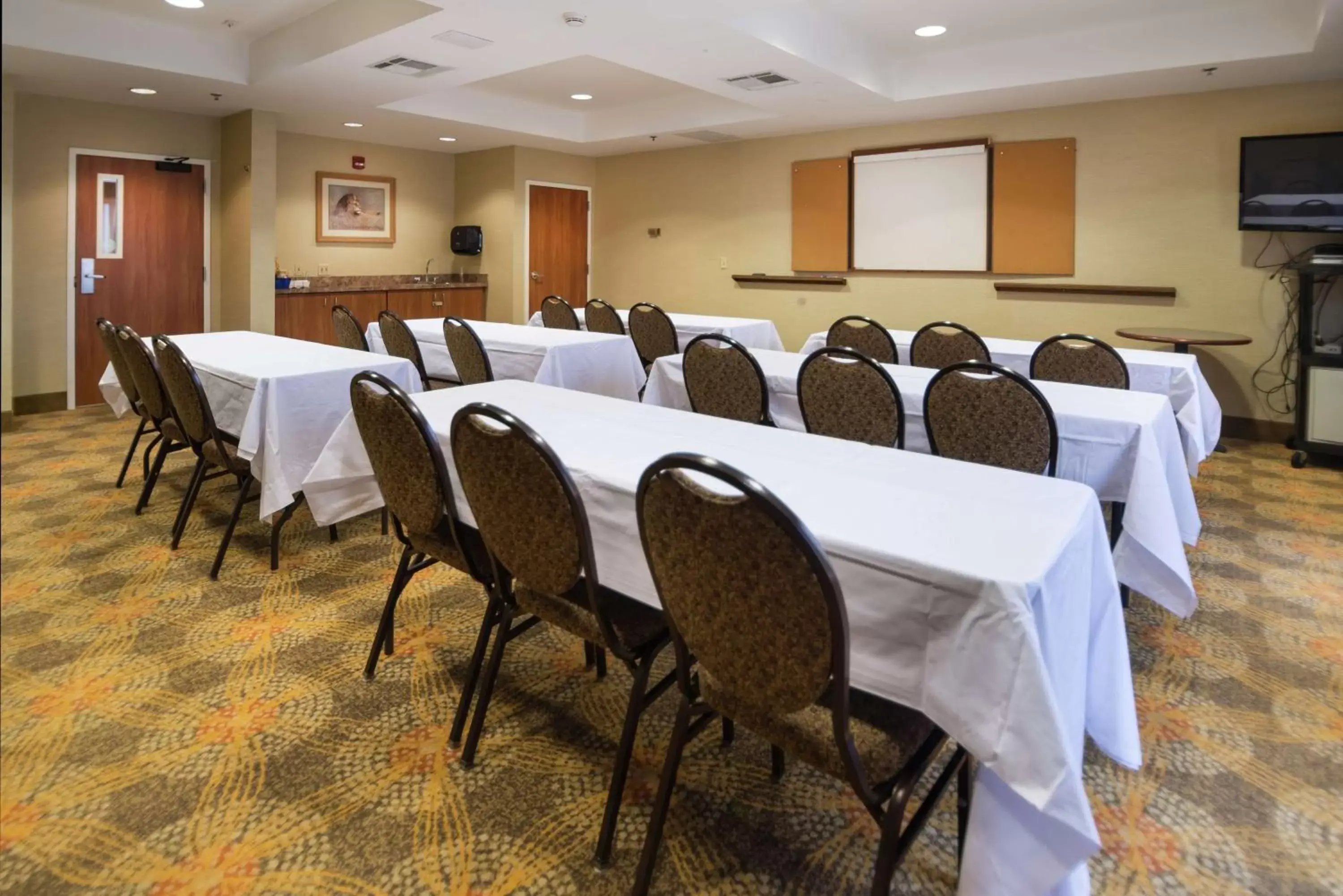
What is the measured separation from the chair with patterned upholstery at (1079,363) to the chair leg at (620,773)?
276 cm

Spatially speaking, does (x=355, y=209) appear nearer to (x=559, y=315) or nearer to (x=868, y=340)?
(x=559, y=315)

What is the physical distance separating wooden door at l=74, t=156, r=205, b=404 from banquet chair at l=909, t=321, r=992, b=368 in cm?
578

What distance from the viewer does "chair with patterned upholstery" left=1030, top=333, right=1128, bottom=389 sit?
374 centimetres

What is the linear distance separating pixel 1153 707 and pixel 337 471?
101 inches

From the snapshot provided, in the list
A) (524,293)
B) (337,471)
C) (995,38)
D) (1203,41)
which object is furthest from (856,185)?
(337,471)

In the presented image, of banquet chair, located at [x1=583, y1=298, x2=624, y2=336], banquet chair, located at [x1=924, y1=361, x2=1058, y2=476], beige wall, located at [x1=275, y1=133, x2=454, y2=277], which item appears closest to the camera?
banquet chair, located at [x1=924, y1=361, x2=1058, y2=476]

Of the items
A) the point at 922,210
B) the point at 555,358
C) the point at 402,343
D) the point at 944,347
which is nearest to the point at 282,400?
the point at 555,358

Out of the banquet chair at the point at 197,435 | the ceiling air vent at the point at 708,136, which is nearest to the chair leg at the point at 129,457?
the banquet chair at the point at 197,435

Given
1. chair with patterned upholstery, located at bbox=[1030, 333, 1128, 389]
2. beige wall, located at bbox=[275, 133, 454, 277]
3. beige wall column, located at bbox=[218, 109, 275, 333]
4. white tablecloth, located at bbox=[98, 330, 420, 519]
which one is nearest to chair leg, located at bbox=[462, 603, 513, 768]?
white tablecloth, located at bbox=[98, 330, 420, 519]

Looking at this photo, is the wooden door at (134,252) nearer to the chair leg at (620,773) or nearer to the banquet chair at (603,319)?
the banquet chair at (603,319)

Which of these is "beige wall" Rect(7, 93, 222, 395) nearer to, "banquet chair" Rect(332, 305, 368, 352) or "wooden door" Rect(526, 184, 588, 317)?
"banquet chair" Rect(332, 305, 368, 352)

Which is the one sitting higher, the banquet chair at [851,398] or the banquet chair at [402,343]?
the banquet chair at [402,343]

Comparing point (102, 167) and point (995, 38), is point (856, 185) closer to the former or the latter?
point (995, 38)

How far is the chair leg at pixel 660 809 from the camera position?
162 cm
